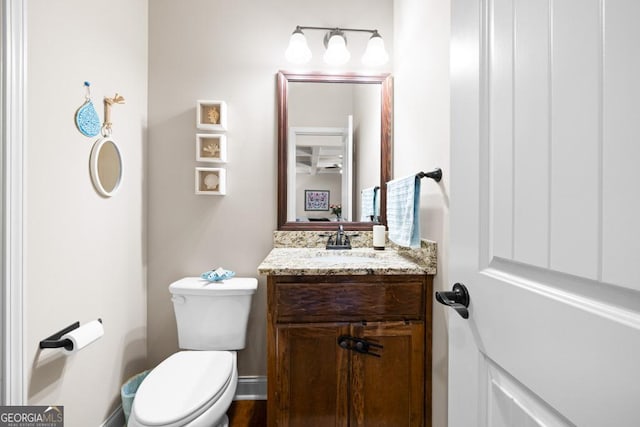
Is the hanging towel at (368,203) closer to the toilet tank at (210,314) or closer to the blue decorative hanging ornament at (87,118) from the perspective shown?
the toilet tank at (210,314)

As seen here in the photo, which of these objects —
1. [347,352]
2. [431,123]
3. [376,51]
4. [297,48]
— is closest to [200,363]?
[347,352]

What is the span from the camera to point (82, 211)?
1.24 metres

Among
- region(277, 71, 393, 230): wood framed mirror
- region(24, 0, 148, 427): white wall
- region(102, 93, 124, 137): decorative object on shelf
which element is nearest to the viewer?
region(24, 0, 148, 427): white wall

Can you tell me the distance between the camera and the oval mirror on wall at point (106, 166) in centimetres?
129

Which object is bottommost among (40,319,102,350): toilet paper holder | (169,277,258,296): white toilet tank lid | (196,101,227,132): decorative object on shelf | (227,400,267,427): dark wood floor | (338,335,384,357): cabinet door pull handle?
(227,400,267,427): dark wood floor

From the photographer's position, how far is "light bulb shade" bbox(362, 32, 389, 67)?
171 cm

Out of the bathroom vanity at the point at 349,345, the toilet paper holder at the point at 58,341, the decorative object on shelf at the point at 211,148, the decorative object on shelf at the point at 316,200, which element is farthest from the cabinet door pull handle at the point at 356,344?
the decorative object on shelf at the point at 211,148

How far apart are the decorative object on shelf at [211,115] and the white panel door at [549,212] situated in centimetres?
136

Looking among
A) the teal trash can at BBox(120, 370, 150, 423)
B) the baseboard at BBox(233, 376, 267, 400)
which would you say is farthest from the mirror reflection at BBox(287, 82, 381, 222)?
the teal trash can at BBox(120, 370, 150, 423)

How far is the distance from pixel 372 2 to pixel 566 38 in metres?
1.75

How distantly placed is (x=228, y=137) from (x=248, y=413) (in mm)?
1652

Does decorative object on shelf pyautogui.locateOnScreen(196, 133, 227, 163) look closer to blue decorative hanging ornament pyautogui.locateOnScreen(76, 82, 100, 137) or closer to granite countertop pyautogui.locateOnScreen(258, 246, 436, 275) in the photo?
blue decorative hanging ornament pyautogui.locateOnScreen(76, 82, 100, 137)

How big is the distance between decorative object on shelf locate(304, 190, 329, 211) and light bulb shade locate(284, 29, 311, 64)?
0.81 m

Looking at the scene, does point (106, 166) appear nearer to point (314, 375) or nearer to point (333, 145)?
point (333, 145)
